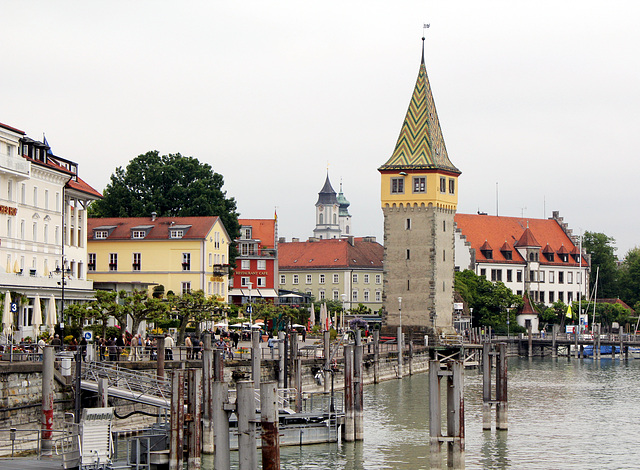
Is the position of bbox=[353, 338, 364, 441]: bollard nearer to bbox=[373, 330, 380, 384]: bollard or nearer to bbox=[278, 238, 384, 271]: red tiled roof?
bbox=[373, 330, 380, 384]: bollard

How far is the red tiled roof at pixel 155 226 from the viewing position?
87.6 meters

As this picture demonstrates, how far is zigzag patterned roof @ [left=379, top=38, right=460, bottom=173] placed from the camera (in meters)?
106

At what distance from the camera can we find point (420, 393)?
68000 mm

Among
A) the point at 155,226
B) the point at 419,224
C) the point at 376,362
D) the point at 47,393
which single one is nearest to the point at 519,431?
the point at 47,393

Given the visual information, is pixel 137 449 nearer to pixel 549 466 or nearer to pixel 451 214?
pixel 549 466

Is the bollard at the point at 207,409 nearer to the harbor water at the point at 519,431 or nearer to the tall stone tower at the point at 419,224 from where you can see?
the harbor water at the point at 519,431

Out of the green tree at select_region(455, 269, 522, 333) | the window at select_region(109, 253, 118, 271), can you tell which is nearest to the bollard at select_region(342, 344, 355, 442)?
the window at select_region(109, 253, 118, 271)

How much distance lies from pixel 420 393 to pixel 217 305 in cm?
1421

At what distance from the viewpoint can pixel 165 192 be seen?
101 meters

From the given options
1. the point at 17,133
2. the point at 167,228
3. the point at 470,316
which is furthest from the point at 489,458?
the point at 470,316

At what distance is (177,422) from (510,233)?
365ft

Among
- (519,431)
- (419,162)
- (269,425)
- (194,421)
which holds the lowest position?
(519,431)

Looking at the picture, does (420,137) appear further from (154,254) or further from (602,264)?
(602,264)

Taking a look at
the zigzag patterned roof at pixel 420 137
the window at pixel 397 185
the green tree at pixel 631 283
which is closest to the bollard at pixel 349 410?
the window at pixel 397 185
